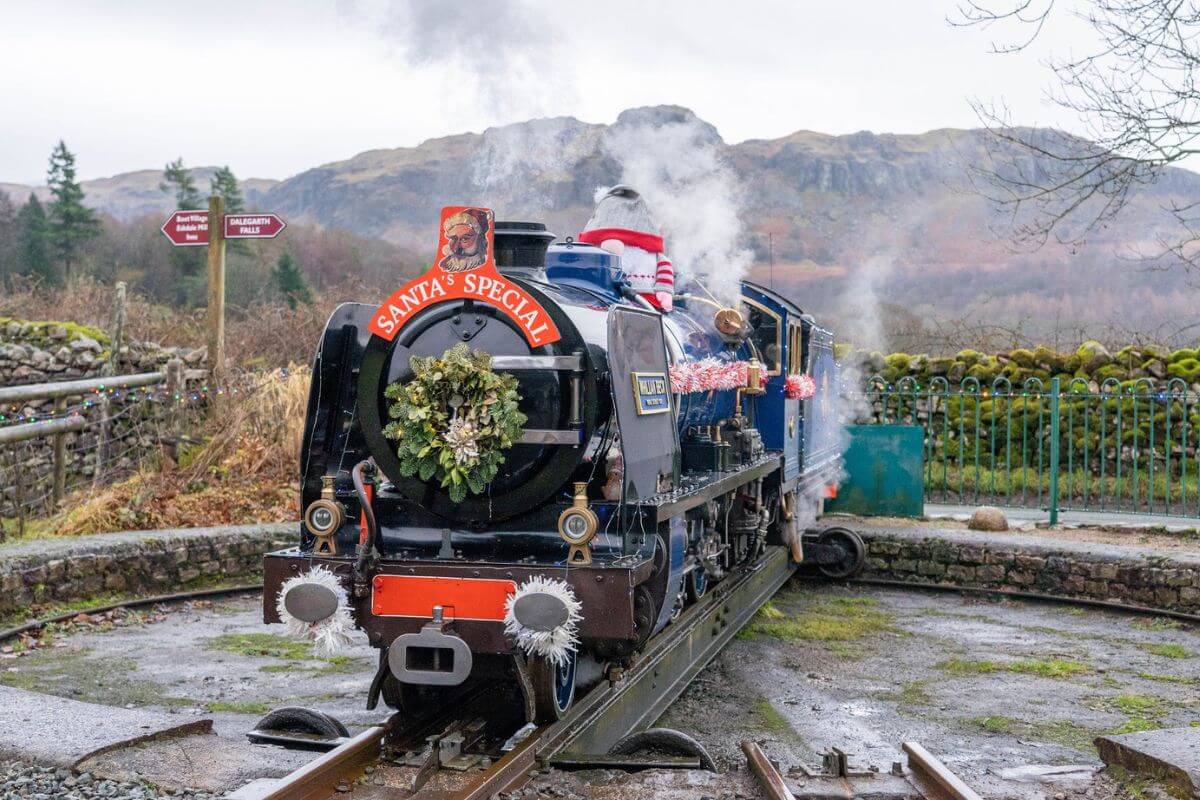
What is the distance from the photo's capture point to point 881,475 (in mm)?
13117

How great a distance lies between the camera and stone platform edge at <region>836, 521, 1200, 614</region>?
10.1 meters

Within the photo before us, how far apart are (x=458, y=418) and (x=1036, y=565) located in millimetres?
7261

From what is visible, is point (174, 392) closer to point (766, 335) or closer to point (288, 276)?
point (766, 335)

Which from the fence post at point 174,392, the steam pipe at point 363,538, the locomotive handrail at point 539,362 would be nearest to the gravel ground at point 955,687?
the steam pipe at point 363,538

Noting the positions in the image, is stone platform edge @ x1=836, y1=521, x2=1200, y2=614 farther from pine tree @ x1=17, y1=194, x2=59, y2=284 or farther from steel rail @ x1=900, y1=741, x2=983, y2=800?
pine tree @ x1=17, y1=194, x2=59, y2=284

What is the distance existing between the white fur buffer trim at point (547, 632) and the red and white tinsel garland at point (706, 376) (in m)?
1.68

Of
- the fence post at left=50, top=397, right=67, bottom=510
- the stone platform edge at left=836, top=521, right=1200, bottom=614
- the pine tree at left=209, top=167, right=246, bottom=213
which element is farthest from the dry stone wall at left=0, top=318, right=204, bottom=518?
the pine tree at left=209, top=167, right=246, bottom=213

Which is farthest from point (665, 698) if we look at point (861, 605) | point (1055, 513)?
point (1055, 513)

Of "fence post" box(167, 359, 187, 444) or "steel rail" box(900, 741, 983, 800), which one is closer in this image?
"steel rail" box(900, 741, 983, 800)

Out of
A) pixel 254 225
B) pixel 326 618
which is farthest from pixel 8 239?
pixel 326 618

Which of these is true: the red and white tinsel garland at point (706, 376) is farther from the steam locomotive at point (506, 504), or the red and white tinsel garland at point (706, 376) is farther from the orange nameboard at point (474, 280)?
the orange nameboard at point (474, 280)

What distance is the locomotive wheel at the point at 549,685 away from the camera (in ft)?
17.4

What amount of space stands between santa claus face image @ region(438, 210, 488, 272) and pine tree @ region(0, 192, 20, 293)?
3159 centimetres

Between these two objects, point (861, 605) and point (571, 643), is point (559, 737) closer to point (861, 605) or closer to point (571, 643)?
point (571, 643)
